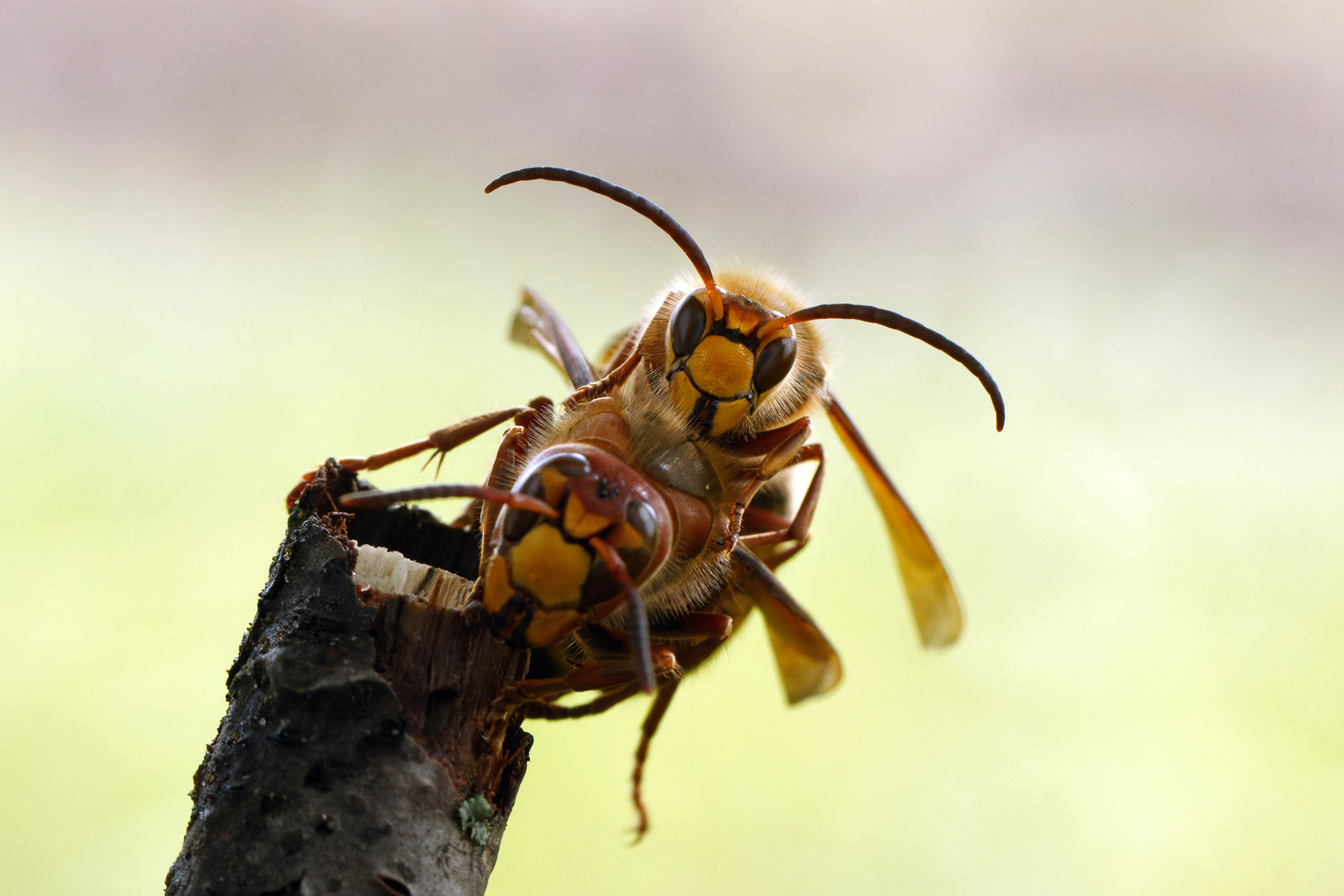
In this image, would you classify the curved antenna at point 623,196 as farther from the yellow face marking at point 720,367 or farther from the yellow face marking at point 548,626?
the yellow face marking at point 548,626

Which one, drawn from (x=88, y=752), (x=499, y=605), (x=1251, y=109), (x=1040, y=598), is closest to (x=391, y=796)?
(x=499, y=605)

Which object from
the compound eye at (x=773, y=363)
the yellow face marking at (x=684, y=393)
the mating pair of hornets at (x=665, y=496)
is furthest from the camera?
the compound eye at (x=773, y=363)

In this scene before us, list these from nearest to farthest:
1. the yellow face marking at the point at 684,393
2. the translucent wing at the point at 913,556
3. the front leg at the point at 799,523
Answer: the yellow face marking at the point at 684,393 → the front leg at the point at 799,523 → the translucent wing at the point at 913,556

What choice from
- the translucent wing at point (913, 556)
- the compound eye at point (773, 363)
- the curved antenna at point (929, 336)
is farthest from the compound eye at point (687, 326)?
the translucent wing at point (913, 556)

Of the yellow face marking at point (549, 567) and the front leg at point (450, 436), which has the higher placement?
the front leg at point (450, 436)

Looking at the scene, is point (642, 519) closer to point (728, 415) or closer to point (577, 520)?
point (577, 520)

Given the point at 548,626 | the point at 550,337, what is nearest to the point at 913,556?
the point at 550,337

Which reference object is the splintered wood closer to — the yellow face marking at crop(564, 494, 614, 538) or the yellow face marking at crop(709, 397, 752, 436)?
the yellow face marking at crop(564, 494, 614, 538)

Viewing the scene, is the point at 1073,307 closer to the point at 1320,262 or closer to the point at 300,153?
the point at 1320,262

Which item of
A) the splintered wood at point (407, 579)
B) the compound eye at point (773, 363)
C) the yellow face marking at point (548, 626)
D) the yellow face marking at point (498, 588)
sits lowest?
the yellow face marking at point (548, 626)
